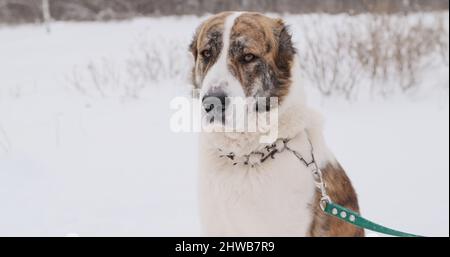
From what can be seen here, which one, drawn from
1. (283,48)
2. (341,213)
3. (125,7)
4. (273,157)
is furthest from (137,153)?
(125,7)

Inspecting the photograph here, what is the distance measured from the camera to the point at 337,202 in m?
2.22

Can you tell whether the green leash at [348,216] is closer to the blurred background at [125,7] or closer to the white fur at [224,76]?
the white fur at [224,76]

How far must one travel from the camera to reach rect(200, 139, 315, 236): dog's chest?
209cm

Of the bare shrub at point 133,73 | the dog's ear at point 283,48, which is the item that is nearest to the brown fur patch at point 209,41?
the dog's ear at point 283,48

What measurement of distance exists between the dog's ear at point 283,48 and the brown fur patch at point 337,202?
1.66 feet

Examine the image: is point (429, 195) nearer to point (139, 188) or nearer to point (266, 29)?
point (139, 188)

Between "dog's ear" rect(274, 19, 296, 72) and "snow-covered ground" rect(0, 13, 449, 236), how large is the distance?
179cm

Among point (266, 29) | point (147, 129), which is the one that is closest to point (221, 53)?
point (266, 29)

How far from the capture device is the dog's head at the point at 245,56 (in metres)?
2.20

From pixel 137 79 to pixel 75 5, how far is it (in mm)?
8684

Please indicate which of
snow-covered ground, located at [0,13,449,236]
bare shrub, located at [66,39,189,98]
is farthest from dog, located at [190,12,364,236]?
bare shrub, located at [66,39,189,98]

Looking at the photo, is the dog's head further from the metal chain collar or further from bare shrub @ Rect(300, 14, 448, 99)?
bare shrub @ Rect(300, 14, 448, 99)

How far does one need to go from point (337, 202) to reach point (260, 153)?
412 millimetres

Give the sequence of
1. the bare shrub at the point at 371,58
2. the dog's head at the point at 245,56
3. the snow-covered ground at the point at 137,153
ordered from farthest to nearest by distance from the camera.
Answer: the bare shrub at the point at 371,58 < the snow-covered ground at the point at 137,153 < the dog's head at the point at 245,56
